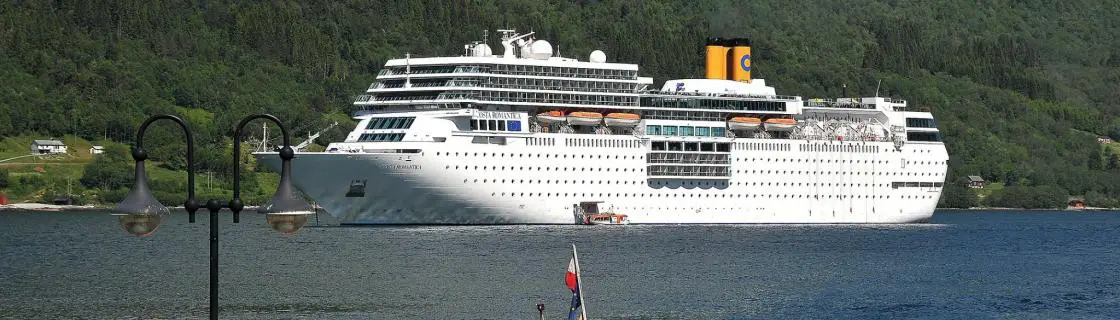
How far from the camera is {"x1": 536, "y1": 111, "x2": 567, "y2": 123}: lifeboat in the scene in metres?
103

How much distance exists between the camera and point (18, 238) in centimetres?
9750

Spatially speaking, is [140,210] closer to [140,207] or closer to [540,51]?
[140,207]

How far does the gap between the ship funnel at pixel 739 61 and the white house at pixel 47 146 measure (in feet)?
224

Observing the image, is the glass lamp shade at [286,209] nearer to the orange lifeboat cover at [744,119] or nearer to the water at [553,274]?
the water at [553,274]

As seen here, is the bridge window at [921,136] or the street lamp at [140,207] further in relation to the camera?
the bridge window at [921,136]

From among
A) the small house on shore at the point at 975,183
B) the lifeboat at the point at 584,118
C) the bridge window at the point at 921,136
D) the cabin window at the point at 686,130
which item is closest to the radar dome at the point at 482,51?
the lifeboat at the point at 584,118

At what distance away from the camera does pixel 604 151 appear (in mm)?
103438

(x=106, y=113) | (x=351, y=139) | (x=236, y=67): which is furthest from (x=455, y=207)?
(x=236, y=67)

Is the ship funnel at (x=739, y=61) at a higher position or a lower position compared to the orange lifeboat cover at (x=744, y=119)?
higher

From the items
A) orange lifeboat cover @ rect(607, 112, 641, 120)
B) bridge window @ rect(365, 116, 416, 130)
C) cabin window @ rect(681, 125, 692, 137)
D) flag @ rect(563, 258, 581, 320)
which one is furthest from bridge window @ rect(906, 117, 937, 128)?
flag @ rect(563, 258, 581, 320)

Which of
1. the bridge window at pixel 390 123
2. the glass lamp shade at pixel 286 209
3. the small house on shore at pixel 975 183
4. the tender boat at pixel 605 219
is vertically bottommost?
the tender boat at pixel 605 219

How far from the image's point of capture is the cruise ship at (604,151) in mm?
95625

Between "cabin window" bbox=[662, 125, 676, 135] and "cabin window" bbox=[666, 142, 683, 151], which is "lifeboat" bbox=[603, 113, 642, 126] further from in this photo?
"cabin window" bbox=[666, 142, 683, 151]

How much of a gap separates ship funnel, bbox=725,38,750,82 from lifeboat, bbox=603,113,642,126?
12.8 meters
